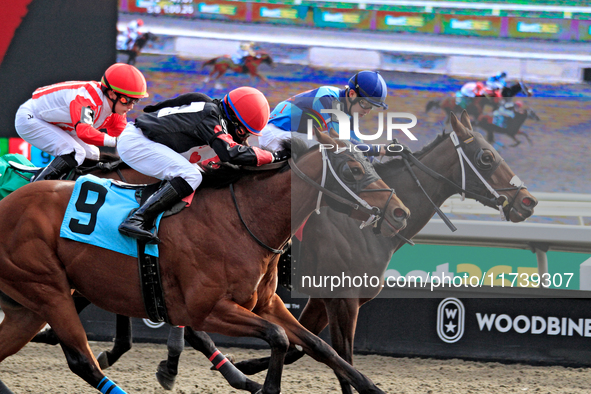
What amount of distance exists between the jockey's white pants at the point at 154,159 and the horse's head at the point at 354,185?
58cm

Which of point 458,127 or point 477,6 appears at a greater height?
point 477,6

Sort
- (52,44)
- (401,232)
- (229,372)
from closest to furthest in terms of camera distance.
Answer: (229,372) → (401,232) → (52,44)

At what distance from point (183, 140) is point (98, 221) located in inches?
21.3

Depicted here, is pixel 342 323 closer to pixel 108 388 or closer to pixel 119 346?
pixel 108 388

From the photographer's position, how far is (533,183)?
162 inches

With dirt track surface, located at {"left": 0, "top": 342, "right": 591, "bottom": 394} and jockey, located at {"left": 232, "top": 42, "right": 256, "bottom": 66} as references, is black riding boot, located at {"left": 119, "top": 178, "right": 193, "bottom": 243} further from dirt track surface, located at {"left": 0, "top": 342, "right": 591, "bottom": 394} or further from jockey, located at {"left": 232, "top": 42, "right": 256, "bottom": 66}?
jockey, located at {"left": 232, "top": 42, "right": 256, "bottom": 66}

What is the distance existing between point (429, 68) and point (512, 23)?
81 cm

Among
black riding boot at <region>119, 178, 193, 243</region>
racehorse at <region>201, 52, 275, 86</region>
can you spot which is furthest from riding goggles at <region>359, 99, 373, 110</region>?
racehorse at <region>201, 52, 275, 86</region>

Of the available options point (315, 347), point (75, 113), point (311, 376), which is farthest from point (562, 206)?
point (75, 113)

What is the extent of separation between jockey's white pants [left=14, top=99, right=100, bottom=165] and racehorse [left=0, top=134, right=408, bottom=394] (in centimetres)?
79

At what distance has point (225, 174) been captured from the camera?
303 cm

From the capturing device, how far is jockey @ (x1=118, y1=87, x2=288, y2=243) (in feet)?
9.50

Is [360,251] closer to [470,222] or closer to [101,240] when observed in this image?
[470,222]

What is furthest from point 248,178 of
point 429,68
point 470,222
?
A: point 429,68
